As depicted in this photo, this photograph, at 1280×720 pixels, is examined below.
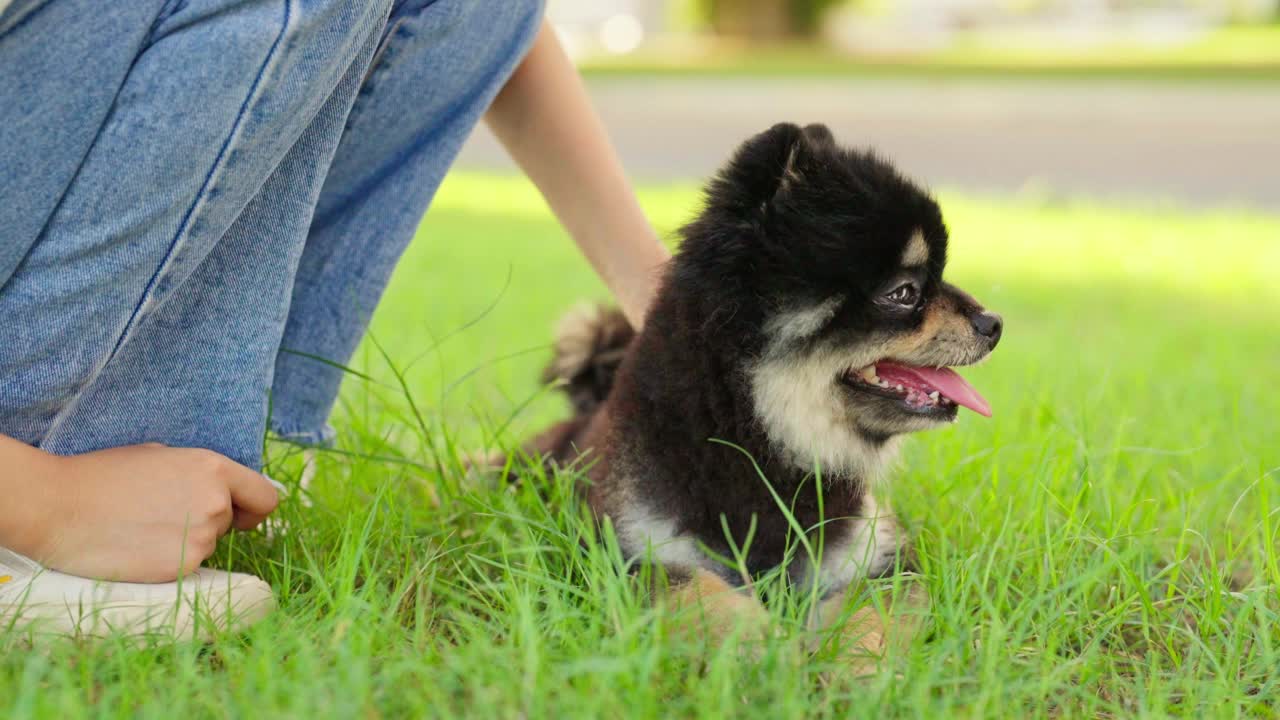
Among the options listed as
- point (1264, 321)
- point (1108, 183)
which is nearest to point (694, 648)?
point (1264, 321)

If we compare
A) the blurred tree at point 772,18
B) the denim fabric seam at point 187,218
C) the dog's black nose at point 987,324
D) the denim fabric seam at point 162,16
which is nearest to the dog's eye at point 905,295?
the dog's black nose at point 987,324

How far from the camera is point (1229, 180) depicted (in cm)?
960

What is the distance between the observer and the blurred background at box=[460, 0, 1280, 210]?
410 inches

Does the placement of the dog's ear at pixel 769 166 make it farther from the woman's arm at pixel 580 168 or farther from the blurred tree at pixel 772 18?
the blurred tree at pixel 772 18

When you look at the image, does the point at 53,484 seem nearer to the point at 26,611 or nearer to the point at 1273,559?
the point at 26,611

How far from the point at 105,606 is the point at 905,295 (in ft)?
4.50

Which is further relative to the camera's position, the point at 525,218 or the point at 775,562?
the point at 525,218

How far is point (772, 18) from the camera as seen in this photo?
30.0 metres

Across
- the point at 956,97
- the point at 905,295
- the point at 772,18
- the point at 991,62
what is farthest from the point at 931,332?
the point at 772,18

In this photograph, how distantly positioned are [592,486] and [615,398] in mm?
168

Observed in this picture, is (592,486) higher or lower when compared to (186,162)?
lower

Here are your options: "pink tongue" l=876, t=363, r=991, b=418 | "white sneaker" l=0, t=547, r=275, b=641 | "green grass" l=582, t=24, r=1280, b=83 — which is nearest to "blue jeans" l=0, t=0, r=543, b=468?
"white sneaker" l=0, t=547, r=275, b=641

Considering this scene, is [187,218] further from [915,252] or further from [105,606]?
[915,252]

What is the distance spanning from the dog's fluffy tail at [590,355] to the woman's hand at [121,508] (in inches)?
41.5
